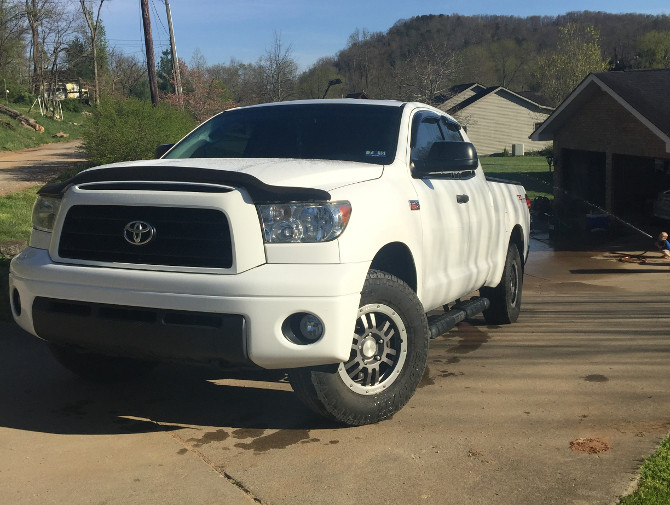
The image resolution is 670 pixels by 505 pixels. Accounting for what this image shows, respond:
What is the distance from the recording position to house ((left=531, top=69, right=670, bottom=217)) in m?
20.2

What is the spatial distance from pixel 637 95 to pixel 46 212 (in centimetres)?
1925

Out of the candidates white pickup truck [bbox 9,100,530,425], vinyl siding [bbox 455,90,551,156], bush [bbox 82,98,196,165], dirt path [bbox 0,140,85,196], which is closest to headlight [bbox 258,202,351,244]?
white pickup truck [bbox 9,100,530,425]

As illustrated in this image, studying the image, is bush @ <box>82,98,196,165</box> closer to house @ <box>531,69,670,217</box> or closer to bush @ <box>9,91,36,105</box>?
house @ <box>531,69,670,217</box>

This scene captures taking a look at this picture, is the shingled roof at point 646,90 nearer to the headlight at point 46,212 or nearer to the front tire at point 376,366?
the front tire at point 376,366

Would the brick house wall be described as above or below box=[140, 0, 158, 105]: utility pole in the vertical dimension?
below

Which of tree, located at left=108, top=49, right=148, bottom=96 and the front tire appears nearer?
the front tire

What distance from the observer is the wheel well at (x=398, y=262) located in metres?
4.83

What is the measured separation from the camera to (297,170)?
4.54 m

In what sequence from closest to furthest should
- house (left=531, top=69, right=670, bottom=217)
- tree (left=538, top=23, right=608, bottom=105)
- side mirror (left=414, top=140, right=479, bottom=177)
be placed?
side mirror (left=414, top=140, right=479, bottom=177) < house (left=531, top=69, right=670, bottom=217) < tree (left=538, top=23, right=608, bottom=105)

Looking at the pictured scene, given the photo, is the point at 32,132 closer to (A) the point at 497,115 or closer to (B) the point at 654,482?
(A) the point at 497,115

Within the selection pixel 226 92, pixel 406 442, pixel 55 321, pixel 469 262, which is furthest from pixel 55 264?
pixel 226 92

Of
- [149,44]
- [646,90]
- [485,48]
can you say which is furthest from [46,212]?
[485,48]

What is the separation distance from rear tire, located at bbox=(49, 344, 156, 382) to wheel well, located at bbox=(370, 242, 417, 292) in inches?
72.3

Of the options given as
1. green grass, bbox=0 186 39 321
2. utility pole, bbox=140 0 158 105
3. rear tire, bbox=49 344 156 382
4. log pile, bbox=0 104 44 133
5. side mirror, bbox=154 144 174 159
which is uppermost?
utility pole, bbox=140 0 158 105
